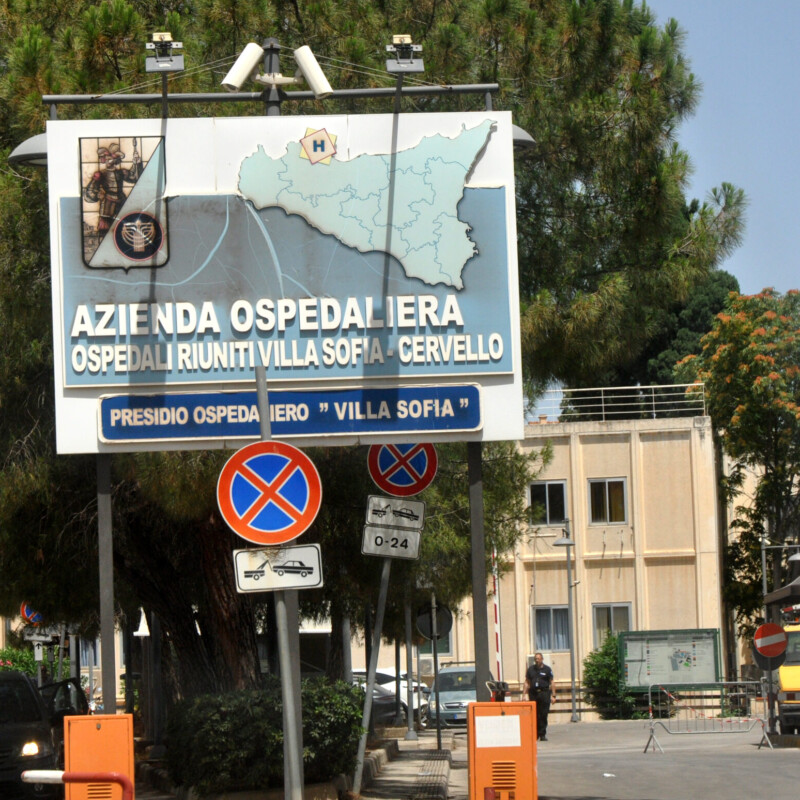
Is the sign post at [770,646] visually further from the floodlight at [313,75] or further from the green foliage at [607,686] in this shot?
the green foliage at [607,686]

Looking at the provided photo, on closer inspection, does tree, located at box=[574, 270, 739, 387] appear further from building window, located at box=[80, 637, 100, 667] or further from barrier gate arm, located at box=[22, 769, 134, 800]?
barrier gate arm, located at box=[22, 769, 134, 800]

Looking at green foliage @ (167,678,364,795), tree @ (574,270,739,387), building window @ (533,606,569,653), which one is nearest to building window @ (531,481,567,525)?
building window @ (533,606,569,653)

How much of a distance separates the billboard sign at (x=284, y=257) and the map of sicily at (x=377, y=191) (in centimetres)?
1

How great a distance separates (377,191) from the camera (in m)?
11.4

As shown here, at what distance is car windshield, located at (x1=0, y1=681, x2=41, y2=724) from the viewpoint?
16109 mm

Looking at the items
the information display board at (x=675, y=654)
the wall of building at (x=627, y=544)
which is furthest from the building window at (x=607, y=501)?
the information display board at (x=675, y=654)

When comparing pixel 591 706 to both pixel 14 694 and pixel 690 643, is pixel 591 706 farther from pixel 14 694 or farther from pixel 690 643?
pixel 14 694

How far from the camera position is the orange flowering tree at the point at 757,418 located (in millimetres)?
45562

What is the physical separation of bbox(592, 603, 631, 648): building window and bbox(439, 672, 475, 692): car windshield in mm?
6730

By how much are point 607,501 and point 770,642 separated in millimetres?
19055

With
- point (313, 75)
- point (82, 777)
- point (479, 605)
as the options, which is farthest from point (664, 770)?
point (82, 777)

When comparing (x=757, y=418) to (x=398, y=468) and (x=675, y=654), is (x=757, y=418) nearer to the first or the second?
(x=675, y=654)

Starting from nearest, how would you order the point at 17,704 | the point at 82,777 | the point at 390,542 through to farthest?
the point at 82,777, the point at 390,542, the point at 17,704

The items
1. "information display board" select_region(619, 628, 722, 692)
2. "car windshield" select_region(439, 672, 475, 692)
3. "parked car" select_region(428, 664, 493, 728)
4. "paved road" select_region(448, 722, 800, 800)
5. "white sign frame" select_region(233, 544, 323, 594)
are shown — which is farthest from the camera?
"information display board" select_region(619, 628, 722, 692)
